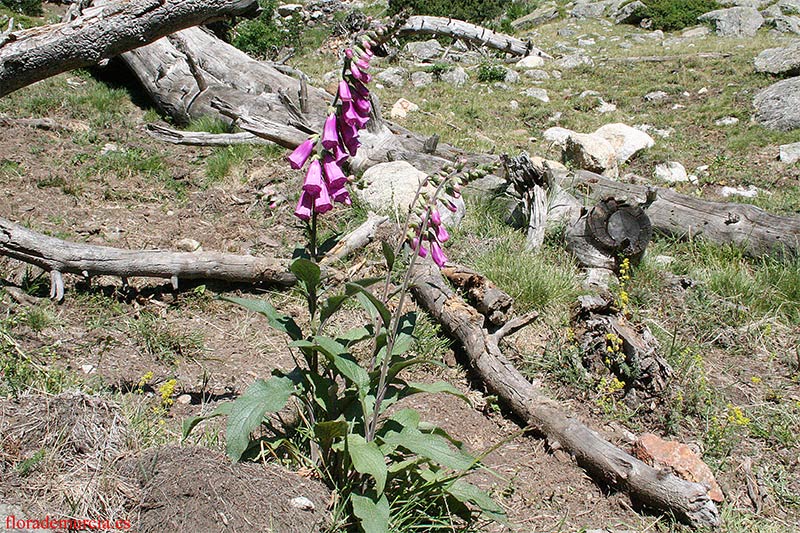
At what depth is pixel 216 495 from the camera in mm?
2260

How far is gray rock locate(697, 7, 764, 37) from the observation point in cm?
1574

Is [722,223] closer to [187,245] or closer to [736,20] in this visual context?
[187,245]

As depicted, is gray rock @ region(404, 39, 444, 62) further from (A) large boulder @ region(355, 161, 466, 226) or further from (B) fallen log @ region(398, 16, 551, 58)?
(A) large boulder @ region(355, 161, 466, 226)

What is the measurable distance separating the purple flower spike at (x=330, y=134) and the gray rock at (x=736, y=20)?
639 inches

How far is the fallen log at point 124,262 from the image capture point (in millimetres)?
4043

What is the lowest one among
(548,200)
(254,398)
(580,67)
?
(580,67)

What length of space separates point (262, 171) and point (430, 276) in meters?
2.67

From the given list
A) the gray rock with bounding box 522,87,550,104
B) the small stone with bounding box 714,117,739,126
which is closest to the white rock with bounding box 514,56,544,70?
the gray rock with bounding box 522,87,550,104

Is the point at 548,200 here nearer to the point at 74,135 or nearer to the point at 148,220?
the point at 148,220

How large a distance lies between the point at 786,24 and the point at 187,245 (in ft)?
55.5

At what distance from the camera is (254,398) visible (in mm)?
2398

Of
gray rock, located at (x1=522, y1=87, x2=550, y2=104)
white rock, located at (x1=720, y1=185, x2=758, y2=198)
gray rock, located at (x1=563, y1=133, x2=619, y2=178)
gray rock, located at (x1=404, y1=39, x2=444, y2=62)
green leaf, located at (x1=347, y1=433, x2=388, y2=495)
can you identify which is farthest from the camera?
gray rock, located at (x1=404, y1=39, x2=444, y2=62)

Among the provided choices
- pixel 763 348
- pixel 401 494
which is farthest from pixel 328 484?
pixel 763 348

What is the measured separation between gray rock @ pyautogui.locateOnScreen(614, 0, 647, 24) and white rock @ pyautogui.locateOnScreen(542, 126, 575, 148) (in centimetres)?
1089
